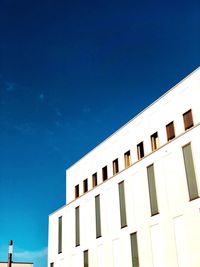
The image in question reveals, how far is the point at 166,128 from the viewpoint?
36.4 m

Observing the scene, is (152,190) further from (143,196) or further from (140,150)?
(140,150)

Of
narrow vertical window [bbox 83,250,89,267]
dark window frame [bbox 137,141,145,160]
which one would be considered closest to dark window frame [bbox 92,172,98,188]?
narrow vertical window [bbox 83,250,89,267]

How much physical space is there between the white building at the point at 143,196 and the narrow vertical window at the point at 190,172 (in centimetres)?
7

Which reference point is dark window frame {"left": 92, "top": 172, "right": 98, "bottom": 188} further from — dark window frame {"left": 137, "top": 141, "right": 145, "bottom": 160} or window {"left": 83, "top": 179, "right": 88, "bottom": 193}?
dark window frame {"left": 137, "top": 141, "right": 145, "bottom": 160}

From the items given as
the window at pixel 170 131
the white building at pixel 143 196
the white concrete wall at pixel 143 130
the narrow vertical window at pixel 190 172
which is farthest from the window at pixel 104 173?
the narrow vertical window at pixel 190 172

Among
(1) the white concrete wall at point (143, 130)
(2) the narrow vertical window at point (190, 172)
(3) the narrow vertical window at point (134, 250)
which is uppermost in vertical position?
(1) the white concrete wall at point (143, 130)

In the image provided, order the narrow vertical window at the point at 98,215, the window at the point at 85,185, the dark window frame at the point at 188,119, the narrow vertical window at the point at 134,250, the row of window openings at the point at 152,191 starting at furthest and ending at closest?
the window at the point at 85,185 → the narrow vertical window at the point at 98,215 → the narrow vertical window at the point at 134,250 → the dark window frame at the point at 188,119 → the row of window openings at the point at 152,191

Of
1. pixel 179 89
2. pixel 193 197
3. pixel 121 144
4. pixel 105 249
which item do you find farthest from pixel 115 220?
pixel 179 89

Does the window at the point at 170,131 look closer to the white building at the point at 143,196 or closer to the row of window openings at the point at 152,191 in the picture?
the white building at the point at 143,196

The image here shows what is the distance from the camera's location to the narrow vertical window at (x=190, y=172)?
30406 mm

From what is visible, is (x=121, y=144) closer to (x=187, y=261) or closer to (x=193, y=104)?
(x=193, y=104)

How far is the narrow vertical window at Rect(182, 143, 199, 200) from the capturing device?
30.4m

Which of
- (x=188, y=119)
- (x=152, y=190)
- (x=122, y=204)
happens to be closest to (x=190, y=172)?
(x=152, y=190)

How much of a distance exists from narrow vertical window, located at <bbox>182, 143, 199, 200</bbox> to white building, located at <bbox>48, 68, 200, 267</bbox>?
0.24ft
